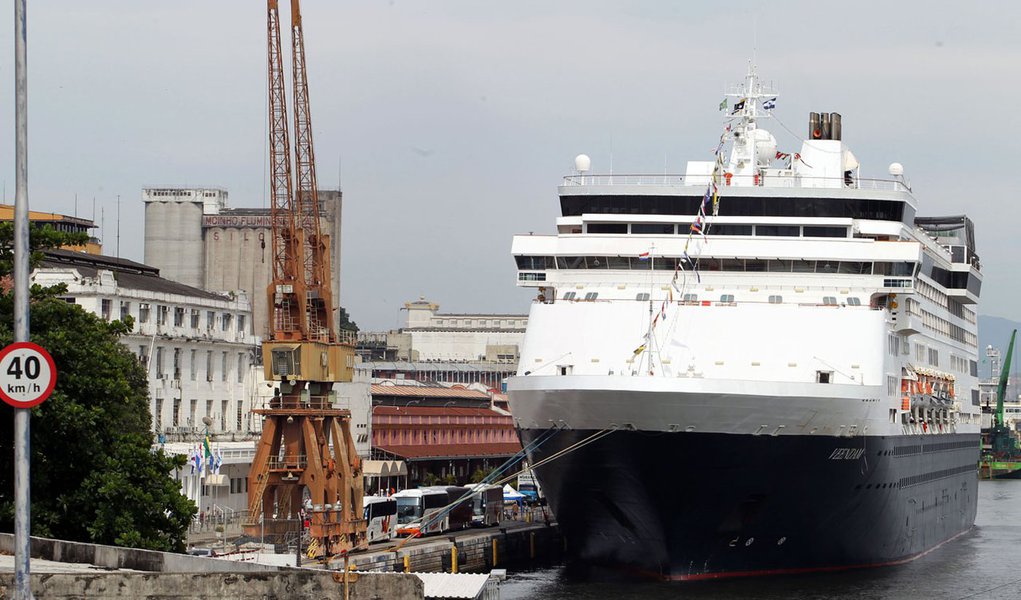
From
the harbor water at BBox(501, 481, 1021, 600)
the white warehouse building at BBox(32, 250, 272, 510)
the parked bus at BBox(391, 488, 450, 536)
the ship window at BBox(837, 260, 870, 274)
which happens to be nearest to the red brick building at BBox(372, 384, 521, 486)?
the white warehouse building at BBox(32, 250, 272, 510)

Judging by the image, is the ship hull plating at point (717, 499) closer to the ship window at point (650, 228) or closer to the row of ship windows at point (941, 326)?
the ship window at point (650, 228)

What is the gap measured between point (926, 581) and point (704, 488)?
12414mm

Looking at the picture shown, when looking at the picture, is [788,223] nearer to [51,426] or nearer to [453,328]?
[51,426]

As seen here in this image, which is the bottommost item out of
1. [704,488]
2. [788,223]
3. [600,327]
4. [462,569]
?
[462,569]

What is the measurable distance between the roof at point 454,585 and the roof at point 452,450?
67.5 metres

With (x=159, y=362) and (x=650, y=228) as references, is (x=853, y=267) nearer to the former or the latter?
(x=650, y=228)

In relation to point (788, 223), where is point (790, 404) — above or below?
below

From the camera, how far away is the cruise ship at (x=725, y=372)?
47.2m

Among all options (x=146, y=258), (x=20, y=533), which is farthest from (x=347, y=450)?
(x=146, y=258)

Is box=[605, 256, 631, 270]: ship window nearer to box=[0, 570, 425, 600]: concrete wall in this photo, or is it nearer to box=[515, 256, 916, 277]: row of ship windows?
box=[515, 256, 916, 277]: row of ship windows

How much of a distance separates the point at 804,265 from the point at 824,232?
1.92 metres

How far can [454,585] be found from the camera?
3606 cm

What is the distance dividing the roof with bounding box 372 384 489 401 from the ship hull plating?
60.7 metres

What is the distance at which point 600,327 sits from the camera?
51.0 meters
